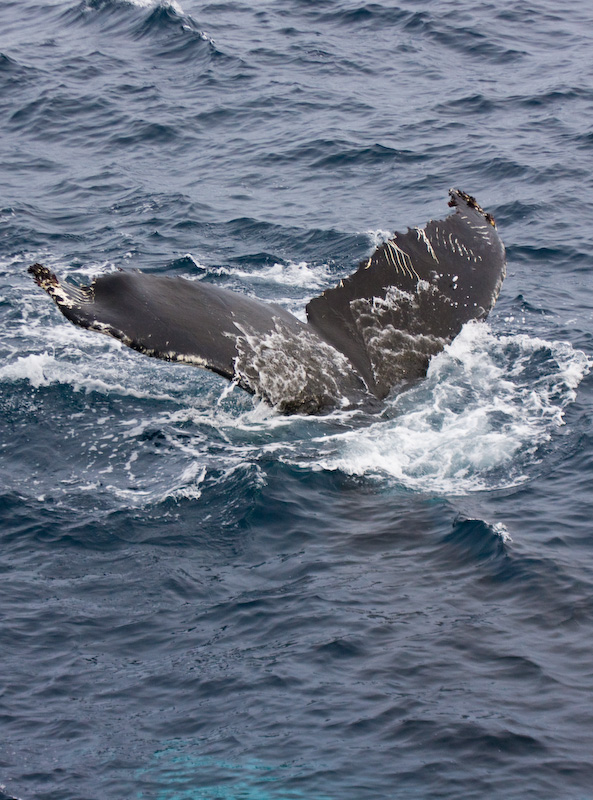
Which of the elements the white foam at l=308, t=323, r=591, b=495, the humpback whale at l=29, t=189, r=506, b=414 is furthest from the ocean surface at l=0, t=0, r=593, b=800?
the humpback whale at l=29, t=189, r=506, b=414

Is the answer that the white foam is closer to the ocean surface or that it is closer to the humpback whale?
the ocean surface

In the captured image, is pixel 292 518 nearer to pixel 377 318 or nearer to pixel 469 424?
pixel 377 318

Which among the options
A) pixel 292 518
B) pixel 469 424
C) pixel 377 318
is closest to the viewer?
pixel 292 518

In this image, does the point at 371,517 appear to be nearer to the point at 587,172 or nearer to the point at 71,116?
the point at 587,172

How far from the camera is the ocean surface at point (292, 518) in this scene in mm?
5699

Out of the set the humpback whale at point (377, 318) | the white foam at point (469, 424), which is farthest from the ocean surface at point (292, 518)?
the humpback whale at point (377, 318)

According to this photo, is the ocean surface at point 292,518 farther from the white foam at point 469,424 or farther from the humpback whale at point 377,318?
the humpback whale at point 377,318

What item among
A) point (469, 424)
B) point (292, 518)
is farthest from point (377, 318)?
point (292, 518)

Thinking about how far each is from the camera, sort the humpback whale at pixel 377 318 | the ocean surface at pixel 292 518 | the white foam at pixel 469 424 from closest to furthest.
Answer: the ocean surface at pixel 292 518 → the humpback whale at pixel 377 318 → the white foam at pixel 469 424

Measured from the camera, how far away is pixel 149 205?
17.2 metres

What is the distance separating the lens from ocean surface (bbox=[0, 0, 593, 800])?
5.70m

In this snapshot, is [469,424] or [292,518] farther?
[469,424]

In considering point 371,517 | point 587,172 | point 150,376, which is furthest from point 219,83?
point 371,517

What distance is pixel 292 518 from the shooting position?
8.23 meters
